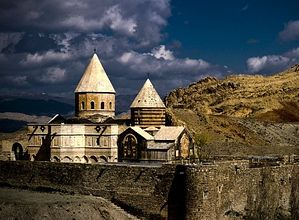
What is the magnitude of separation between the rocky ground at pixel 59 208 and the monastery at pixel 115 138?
12.7 metres

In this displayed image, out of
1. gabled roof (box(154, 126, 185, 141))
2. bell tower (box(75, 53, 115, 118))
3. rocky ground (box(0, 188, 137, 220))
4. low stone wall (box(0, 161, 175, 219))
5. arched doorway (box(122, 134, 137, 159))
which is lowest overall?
rocky ground (box(0, 188, 137, 220))

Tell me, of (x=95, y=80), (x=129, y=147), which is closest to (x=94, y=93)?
(x=95, y=80)

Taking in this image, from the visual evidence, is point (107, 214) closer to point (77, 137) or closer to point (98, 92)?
point (77, 137)

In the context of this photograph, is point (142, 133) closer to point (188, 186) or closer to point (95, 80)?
point (95, 80)

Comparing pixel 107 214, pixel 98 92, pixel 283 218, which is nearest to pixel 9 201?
pixel 107 214

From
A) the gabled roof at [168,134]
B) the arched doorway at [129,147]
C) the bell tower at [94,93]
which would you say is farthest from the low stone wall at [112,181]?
the bell tower at [94,93]

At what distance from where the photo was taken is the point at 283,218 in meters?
28.9

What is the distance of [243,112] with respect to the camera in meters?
84.1

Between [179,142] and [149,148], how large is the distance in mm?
2059

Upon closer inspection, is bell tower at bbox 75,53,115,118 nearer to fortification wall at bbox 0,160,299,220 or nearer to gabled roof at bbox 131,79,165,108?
gabled roof at bbox 131,79,165,108

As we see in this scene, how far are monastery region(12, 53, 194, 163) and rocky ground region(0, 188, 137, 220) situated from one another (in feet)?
41.5

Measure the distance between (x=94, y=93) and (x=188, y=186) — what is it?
73.1 ft

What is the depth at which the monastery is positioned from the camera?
40.4 meters

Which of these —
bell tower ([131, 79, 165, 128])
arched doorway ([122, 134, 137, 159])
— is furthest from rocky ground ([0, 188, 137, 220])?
bell tower ([131, 79, 165, 128])
